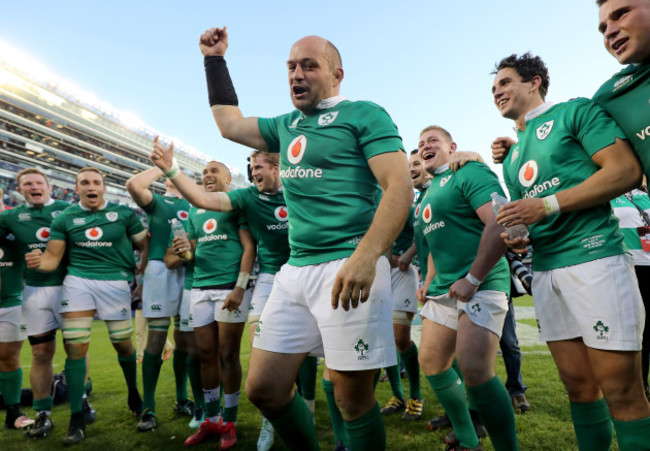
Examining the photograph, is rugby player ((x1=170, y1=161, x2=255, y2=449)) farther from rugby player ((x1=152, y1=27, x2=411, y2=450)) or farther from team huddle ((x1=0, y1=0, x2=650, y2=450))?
rugby player ((x1=152, y1=27, x2=411, y2=450))

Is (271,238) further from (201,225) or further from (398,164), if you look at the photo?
(398,164)

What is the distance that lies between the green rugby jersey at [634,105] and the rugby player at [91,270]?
4918 millimetres

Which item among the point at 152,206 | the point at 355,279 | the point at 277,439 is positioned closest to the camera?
the point at 355,279

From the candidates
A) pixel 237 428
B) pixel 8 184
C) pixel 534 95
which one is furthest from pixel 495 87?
pixel 8 184

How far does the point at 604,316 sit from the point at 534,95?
1.55m

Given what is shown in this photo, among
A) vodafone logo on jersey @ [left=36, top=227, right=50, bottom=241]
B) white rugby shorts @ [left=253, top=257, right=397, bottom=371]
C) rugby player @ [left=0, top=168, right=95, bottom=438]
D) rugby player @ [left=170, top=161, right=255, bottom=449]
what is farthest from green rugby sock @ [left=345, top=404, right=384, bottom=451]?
vodafone logo on jersey @ [left=36, top=227, right=50, bottom=241]

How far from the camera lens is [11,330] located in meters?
4.75

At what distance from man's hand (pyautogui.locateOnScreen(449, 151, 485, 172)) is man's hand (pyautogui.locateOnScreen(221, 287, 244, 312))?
7.97 feet

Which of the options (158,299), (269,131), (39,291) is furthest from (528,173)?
(39,291)

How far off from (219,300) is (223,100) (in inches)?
93.8

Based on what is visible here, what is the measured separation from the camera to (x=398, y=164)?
192 centimetres

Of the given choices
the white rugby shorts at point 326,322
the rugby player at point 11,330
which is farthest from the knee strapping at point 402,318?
the rugby player at point 11,330

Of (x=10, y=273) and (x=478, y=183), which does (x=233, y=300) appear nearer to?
(x=478, y=183)

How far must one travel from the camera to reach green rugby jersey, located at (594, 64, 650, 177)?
1887 mm
